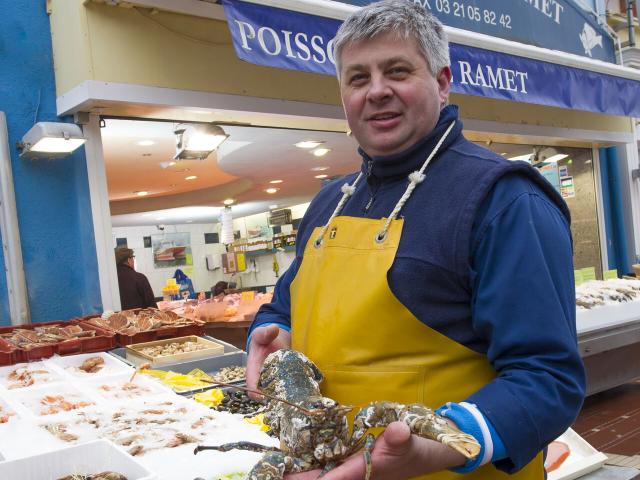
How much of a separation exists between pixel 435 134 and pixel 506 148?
25.0 feet

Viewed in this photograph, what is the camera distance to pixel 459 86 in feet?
15.5

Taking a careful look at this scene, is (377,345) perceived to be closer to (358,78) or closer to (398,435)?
(398,435)

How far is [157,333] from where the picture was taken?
4105 mm

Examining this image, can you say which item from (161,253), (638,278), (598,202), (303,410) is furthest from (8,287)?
(161,253)

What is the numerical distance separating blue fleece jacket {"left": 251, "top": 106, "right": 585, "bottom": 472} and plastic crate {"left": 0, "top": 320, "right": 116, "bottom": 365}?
112 inches

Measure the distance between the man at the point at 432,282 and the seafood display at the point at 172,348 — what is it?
2.40 m

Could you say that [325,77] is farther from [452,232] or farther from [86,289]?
[452,232]

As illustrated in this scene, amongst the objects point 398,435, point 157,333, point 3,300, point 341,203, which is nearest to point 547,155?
point 157,333

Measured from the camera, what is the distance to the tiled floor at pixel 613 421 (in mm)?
4531

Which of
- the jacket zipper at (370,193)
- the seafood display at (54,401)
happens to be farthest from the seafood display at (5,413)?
the jacket zipper at (370,193)

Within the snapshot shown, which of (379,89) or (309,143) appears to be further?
(309,143)

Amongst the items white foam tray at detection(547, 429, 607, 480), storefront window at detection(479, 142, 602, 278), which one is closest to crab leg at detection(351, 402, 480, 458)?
white foam tray at detection(547, 429, 607, 480)

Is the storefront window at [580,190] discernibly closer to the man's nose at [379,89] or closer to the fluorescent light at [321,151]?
the fluorescent light at [321,151]

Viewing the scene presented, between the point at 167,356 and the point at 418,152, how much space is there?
2.72m
